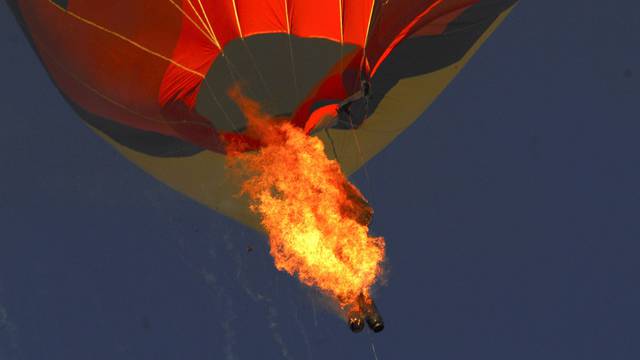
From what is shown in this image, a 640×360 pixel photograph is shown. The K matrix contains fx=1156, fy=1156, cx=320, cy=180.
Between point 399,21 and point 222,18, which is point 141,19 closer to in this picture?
point 222,18

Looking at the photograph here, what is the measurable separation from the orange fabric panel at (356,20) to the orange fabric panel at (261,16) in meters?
0.46

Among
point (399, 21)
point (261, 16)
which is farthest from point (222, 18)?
point (399, 21)

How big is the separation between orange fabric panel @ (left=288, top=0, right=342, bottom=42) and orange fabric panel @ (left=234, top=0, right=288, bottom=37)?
0.07 metres

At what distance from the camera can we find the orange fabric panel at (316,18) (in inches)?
332

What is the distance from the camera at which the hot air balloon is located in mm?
8469

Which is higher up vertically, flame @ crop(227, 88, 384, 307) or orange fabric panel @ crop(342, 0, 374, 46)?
orange fabric panel @ crop(342, 0, 374, 46)

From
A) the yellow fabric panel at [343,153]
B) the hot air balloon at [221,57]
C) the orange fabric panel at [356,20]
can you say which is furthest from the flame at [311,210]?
the orange fabric panel at [356,20]

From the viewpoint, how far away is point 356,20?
338 inches

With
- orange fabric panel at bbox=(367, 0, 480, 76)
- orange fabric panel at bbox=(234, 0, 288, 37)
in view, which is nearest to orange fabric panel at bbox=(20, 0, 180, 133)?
orange fabric panel at bbox=(234, 0, 288, 37)

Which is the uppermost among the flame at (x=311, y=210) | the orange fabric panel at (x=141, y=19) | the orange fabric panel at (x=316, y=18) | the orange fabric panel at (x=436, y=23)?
the orange fabric panel at (x=436, y=23)

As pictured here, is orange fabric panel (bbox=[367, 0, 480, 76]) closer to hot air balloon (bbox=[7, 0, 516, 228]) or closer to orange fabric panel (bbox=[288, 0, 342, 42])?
hot air balloon (bbox=[7, 0, 516, 228])

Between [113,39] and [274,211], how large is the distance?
1.86 meters

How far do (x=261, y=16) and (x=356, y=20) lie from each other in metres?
0.72

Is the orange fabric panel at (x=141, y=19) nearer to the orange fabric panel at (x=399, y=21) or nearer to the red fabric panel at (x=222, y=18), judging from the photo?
the red fabric panel at (x=222, y=18)
